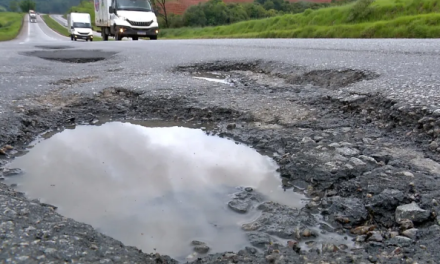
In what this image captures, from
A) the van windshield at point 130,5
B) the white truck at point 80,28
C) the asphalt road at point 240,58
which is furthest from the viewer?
the white truck at point 80,28

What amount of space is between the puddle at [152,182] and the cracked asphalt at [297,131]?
0.36 ft

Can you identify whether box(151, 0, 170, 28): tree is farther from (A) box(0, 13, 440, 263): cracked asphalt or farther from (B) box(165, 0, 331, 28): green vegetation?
(A) box(0, 13, 440, 263): cracked asphalt

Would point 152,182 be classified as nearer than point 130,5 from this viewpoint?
Yes

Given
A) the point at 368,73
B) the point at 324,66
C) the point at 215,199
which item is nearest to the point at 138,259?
the point at 215,199

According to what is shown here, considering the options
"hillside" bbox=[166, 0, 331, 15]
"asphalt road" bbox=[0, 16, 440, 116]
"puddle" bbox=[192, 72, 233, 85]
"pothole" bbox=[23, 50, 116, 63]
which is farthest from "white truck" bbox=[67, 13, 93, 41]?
"puddle" bbox=[192, 72, 233, 85]

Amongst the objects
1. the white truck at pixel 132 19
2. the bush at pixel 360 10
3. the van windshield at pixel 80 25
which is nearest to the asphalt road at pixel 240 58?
the bush at pixel 360 10

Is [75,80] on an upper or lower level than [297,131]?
upper

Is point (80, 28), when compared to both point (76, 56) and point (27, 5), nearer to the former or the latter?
point (76, 56)

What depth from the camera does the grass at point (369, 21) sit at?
1002 cm

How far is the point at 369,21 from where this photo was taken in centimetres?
1240

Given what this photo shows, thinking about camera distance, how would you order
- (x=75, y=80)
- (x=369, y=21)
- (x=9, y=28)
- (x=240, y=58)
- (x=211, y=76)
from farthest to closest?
1. (x=9, y=28)
2. (x=369, y=21)
3. (x=240, y=58)
4. (x=211, y=76)
5. (x=75, y=80)

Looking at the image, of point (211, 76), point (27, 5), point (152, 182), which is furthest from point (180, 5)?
point (27, 5)

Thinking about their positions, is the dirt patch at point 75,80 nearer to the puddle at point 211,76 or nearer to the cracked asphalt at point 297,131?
the cracked asphalt at point 297,131

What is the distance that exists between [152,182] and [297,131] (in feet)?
3.72
